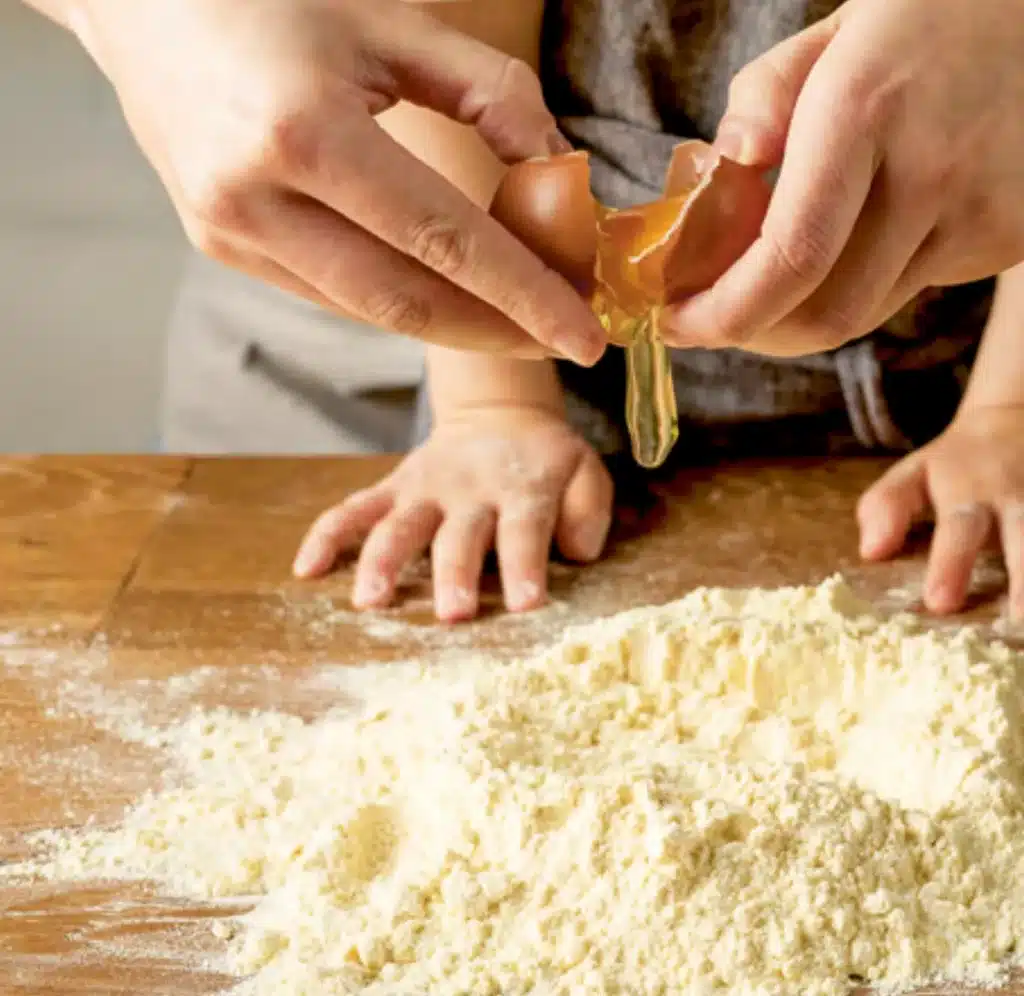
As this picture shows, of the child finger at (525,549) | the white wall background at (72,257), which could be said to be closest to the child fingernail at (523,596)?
the child finger at (525,549)

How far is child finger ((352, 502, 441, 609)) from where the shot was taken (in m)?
0.96

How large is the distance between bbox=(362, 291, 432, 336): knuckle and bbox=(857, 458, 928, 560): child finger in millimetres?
408

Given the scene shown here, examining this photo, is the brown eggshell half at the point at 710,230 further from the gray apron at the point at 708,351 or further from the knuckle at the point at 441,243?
the gray apron at the point at 708,351

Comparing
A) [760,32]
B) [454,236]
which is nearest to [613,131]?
[760,32]

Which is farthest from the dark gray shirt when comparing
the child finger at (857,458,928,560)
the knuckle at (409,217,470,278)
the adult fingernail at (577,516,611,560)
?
the knuckle at (409,217,470,278)

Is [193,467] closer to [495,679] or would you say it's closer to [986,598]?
[495,679]

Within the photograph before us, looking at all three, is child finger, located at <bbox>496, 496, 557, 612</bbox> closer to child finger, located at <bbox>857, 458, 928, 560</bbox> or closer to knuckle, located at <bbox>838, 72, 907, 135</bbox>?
child finger, located at <bbox>857, 458, 928, 560</bbox>

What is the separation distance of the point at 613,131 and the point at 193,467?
1.37 ft

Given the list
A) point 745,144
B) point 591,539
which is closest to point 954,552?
point 591,539

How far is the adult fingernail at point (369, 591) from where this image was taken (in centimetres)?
96

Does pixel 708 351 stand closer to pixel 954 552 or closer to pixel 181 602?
pixel 954 552

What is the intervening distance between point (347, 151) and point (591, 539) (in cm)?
43

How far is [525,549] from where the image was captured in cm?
99

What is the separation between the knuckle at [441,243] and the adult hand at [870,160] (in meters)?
0.12
